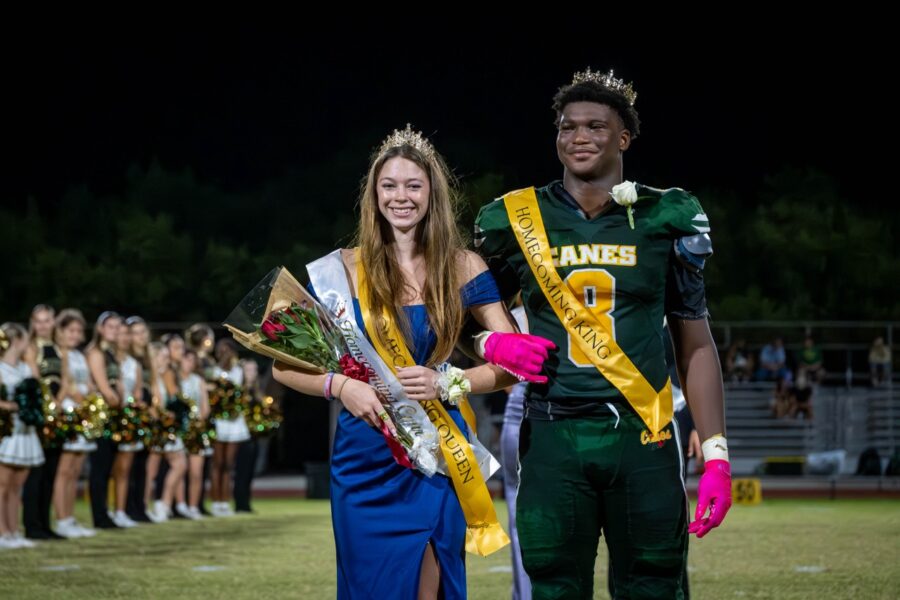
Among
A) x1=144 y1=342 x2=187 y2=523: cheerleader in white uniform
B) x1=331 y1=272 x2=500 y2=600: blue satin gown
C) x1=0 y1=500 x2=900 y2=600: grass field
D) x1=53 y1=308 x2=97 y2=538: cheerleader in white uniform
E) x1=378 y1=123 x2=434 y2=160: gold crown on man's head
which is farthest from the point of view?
x1=144 y1=342 x2=187 y2=523: cheerleader in white uniform

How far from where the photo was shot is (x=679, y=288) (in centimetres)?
402

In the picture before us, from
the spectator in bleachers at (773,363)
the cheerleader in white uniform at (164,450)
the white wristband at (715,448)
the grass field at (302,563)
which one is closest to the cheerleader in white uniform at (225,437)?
the cheerleader in white uniform at (164,450)

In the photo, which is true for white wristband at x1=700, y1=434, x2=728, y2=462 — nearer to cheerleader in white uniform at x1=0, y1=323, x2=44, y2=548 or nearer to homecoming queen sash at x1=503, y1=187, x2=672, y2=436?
homecoming queen sash at x1=503, y1=187, x2=672, y2=436

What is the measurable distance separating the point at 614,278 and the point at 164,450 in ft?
34.9

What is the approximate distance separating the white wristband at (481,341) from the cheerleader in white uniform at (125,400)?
8.65 m

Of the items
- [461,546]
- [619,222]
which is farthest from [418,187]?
[461,546]

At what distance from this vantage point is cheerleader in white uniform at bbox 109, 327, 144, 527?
1267 cm

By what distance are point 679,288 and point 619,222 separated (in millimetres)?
266

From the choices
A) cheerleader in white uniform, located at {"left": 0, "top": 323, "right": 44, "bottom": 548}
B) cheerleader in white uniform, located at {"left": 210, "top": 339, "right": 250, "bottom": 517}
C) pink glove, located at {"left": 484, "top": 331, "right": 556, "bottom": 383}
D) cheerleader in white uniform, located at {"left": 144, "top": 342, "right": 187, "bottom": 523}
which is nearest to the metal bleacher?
cheerleader in white uniform, located at {"left": 210, "top": 339, "right": 250, "bottom": 517}

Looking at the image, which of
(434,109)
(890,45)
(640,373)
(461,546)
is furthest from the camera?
(434,109)

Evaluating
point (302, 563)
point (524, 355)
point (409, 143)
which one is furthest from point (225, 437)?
point (524, 355)

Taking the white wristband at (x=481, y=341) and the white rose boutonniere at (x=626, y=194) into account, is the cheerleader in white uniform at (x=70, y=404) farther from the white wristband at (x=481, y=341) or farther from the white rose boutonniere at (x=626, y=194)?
the white rose boutonniere at (x=626, y=194)

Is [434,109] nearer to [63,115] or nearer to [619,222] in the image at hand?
[63,115]

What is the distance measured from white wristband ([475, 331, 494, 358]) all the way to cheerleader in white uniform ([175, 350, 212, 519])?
1012 cm
